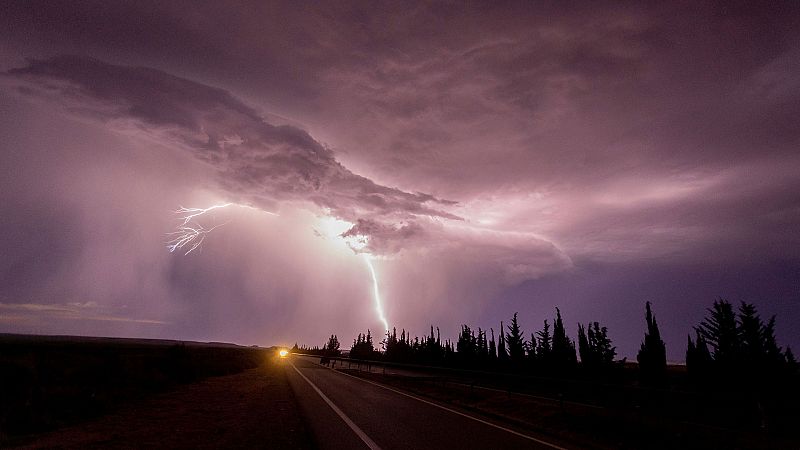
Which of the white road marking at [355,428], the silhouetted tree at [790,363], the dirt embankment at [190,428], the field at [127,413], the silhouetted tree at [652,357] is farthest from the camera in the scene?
the silhouetted tree at [652,357]

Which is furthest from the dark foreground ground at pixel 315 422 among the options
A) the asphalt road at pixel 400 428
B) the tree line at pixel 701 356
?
the tree line at pixel 701 356

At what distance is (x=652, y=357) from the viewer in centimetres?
6481

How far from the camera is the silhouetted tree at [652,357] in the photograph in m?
61.6

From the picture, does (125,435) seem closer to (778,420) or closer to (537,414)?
(537,414)

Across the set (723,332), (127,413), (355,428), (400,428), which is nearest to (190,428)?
(355,428)

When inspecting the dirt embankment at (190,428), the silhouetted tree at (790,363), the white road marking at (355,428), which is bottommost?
the dirt embankment at (190,428)

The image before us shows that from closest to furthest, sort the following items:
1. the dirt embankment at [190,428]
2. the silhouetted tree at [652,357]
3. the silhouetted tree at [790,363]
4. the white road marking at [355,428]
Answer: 1. the white road marking at [355,428]
2. the dirt embankment at [190,428]
3. the silhouetted tree at [790,363]
4. the silhouetted tree at [652,357]

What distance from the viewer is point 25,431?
1128 centimetres

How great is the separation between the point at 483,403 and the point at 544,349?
259 ft

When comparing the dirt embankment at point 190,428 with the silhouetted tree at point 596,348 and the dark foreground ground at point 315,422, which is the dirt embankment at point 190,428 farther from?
the silhouetted tree at point 596,348

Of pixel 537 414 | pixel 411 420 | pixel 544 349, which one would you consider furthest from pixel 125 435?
pixel 544 349

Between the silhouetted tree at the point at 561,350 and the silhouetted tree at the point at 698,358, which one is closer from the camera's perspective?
the silhouetted tree at the point at 698,358

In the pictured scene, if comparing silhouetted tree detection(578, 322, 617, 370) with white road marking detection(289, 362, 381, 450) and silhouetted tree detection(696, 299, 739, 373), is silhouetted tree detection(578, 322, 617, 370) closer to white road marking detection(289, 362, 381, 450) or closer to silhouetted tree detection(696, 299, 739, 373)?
silhouetted tree detection(696, 299, 739, 373)

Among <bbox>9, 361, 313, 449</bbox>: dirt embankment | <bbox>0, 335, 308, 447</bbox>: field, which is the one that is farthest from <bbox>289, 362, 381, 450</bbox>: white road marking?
<bbox>0, 335, 308, 447</bbox>: field
